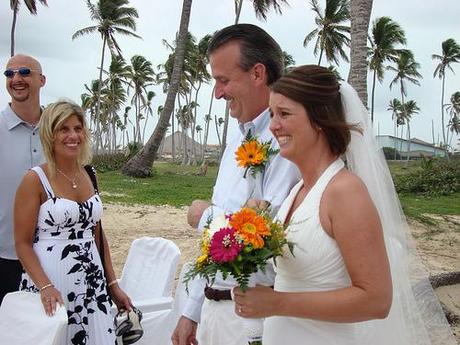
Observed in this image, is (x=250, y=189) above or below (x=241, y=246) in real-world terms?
above

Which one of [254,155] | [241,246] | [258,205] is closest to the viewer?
[241,246]

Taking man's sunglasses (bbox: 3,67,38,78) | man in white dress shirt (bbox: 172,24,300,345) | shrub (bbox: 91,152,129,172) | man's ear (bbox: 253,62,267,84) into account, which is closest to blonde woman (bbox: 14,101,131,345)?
man's sunglasses (bbox: 3,67,38,78)

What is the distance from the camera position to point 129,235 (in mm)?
10156

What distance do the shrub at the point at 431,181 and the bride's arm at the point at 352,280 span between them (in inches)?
802

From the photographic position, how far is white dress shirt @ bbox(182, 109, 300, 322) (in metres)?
2.13

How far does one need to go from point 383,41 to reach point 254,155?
38.2 m

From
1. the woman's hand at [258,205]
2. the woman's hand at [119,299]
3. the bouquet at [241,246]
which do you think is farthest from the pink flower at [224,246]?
the woman's hand at [119,299]

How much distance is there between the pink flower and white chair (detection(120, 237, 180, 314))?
2.09 metres

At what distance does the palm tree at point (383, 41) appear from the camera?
121ft

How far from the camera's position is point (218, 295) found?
2133 millimetres

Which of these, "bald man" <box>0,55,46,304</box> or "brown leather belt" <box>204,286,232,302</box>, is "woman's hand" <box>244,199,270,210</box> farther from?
"bald man" <box>0,55,46,304</box>

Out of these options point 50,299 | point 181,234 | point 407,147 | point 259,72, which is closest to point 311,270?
point 259,72

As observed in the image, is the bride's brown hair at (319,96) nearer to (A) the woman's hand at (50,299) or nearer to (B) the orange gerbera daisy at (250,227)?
(B) the orange gerbera daisy at (250,227)

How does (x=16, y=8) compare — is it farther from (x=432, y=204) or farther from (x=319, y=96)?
(x=319, y=96)
